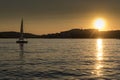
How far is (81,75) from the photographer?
45188mm

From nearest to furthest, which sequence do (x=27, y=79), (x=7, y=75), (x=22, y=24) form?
(x=27, y=79) → (x=7, y=75) → (x=22, y=24)

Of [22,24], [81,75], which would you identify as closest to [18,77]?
[81,75]

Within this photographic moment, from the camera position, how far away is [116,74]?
46188mm

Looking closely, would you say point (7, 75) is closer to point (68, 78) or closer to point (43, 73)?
point (43, 73)

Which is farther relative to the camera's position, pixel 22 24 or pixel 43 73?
pixel 22 24

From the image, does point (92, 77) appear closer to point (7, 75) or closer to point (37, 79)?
point (37, 79)

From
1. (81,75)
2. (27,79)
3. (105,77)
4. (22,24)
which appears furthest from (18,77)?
(22,24)

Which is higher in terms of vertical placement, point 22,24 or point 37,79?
point 22,24

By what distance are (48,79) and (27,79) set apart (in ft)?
8.78

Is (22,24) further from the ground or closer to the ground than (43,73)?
further from the ground

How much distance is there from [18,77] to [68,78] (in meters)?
6.66

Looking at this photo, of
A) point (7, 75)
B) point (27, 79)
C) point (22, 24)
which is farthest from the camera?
point (22, 24)

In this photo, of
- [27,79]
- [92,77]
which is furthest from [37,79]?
[92,77]

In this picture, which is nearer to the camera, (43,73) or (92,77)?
(92,77)
